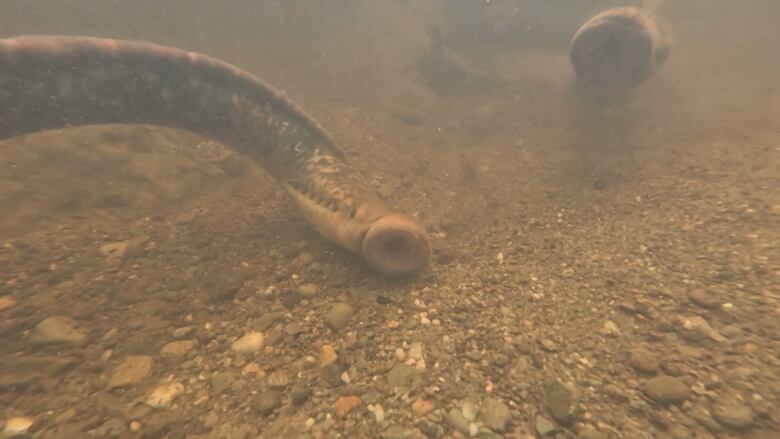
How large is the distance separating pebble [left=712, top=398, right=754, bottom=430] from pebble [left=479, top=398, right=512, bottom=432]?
3.30 ft

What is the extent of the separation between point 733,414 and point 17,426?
3508mm

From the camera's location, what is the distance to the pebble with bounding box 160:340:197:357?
2.42 metres

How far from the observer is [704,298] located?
8.86 ft

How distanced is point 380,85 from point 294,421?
9.36m

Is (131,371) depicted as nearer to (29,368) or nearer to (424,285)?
(29,368)

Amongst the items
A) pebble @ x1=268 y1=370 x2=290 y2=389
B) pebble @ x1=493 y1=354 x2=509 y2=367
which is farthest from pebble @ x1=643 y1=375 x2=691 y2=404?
pebble @ x1=268 y1=370 x2=290 y2=389

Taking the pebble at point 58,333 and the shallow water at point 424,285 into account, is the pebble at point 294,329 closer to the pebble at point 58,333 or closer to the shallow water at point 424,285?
the shallow water at point 424,285

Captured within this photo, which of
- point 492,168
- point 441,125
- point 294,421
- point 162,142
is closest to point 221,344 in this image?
point 294,421

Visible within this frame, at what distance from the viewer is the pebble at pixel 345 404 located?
207cm

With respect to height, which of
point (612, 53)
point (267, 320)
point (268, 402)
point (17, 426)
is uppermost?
point (612, 53)

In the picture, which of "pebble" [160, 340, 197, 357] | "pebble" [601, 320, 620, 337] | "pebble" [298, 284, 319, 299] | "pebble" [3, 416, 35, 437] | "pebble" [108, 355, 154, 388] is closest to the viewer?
"pebble" [3, 416, 35, 437]

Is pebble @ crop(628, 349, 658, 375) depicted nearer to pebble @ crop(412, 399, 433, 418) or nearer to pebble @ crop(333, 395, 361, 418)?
pebble @ crop(412, 399, 433, 418)

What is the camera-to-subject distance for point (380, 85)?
10133 mm

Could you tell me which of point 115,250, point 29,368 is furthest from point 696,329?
point 115,250
